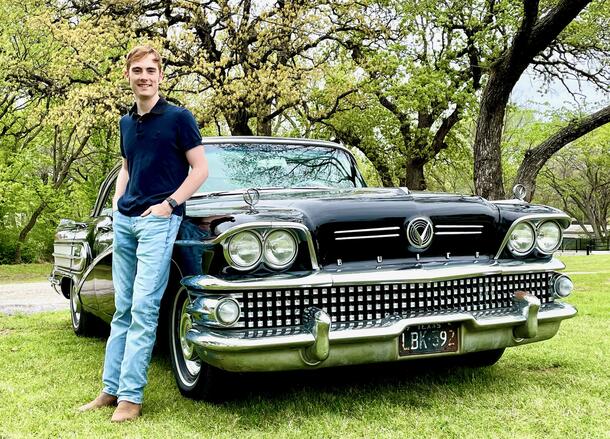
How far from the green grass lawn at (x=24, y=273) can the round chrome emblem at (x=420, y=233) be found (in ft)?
53.6

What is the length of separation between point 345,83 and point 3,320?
15657 mm

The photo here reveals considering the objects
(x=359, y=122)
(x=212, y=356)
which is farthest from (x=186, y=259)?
(x=359, y=122)

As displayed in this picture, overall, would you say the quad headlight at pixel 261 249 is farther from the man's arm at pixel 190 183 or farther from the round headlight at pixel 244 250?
the man's arm at pixel 190 183

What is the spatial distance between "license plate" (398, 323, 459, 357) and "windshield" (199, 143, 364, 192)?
1.63 m

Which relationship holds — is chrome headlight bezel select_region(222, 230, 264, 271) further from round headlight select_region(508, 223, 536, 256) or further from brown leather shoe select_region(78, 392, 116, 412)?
round headlight select_region(508, 223, 536, 256)

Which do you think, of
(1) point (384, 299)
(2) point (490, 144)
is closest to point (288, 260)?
(1) point (384, 299)

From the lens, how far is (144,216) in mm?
3605

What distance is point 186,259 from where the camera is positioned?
3.63 m

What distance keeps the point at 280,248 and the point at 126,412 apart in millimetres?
1215

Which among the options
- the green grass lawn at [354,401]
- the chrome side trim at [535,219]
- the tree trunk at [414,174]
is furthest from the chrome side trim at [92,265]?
the tree trunk at [414,174]

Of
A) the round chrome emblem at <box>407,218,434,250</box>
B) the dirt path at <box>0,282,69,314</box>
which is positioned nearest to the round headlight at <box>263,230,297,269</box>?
the round chrome emblem at <box>407,218,434,250</box>

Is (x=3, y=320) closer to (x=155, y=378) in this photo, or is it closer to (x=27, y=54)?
(x=155, y=378)

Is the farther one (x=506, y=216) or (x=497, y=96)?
(x=497, y=96)

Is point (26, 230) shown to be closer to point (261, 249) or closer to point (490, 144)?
point (490, 144)
